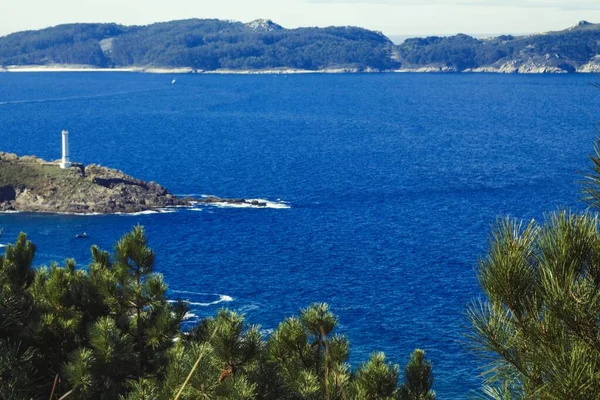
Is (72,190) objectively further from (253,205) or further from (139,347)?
(139,347)

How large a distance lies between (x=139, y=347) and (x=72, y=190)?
5087 centimetres

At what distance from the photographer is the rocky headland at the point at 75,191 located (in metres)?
62.5

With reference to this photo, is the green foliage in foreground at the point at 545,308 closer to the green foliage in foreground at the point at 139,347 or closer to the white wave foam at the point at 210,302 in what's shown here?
the green foliage in foreground at the point at 139,347

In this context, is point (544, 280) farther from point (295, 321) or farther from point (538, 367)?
point (295, 321)

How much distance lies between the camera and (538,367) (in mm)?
6262

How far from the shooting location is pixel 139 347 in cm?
1538

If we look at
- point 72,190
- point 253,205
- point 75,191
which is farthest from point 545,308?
point 72,190

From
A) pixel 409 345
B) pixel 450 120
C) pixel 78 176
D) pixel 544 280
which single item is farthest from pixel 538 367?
pixel 450 120

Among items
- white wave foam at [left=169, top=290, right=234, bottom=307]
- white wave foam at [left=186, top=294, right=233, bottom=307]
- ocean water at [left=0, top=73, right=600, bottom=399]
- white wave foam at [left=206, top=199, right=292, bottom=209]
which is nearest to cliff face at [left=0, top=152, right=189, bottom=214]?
ocean water at [left=0, top=73, right=600, bottom=399]

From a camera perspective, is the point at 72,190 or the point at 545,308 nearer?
the point at 545,308

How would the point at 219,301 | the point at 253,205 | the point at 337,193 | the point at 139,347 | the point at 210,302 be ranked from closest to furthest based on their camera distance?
the point at 139,347 < the point at 210,302 < the point at 219,301 < the point at 253,205 < the point at 337,193

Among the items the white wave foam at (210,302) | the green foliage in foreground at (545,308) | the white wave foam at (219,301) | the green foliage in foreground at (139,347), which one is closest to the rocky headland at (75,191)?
the white wave foam at (210,302)

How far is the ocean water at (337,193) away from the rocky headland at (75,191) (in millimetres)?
2190

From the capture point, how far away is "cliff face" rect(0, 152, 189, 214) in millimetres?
62500
